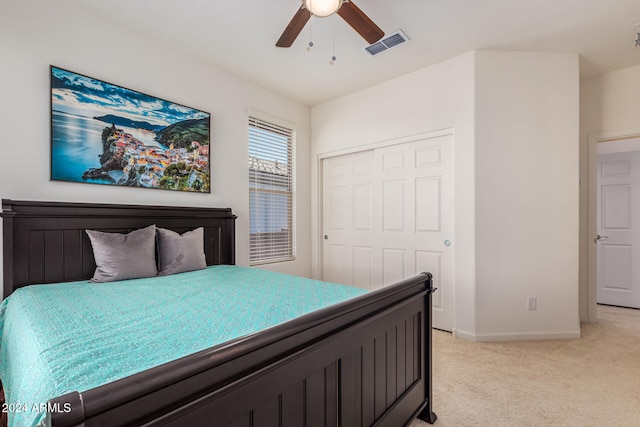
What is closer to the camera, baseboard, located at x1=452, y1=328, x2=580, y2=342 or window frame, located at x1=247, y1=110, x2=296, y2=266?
baseboard, located at x1=452, y1=328, x2=580, y2=342

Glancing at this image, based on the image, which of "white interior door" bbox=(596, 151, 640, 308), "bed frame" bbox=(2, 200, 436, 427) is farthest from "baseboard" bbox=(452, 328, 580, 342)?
"white interior door" bbox=(596, 151, 640, 308)

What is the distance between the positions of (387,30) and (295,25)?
0.99 m

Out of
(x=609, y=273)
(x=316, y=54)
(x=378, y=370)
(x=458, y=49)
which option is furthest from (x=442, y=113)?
(x=609, y=273)

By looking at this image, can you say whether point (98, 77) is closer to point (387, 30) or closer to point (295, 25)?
point (295, 25)

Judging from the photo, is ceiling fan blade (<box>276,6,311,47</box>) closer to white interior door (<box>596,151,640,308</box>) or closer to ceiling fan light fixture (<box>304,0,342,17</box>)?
ceiling fan light fixture (<box>304,0,342,17</box>)

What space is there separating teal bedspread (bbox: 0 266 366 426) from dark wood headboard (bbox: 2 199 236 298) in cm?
17

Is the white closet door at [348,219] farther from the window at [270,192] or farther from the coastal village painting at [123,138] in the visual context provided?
the coastal village painting at [123,138]

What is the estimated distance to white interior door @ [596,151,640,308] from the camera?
12.7ft

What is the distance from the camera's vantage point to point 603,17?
8.00 feet

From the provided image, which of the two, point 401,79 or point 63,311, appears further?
point 401,79

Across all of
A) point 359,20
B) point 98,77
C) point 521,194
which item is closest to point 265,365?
point 359,20

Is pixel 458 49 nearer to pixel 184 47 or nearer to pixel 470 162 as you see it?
pixel 470 162

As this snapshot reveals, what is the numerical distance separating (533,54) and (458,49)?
0.74 m

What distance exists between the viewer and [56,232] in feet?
7.11
